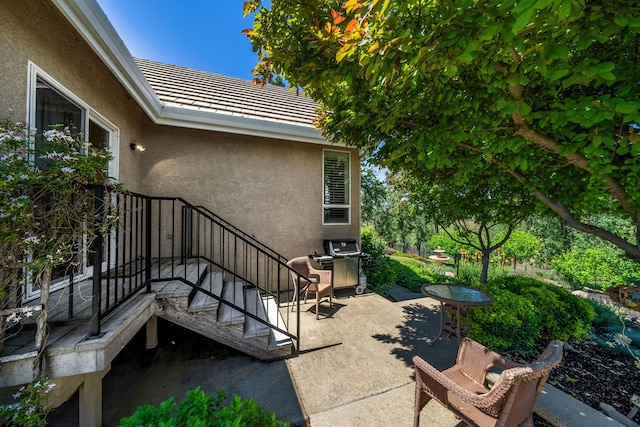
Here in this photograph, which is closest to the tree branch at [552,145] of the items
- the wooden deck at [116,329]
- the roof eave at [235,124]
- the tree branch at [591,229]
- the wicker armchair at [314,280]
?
the tree branch at [591,229]

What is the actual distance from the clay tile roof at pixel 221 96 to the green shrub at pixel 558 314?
605 cm

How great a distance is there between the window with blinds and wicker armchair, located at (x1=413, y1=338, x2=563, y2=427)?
14.1 ft

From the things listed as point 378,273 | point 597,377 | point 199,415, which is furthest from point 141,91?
point 597,377

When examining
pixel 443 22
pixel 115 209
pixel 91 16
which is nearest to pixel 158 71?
pixel 91 16

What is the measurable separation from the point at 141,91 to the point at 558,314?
26.7 ft

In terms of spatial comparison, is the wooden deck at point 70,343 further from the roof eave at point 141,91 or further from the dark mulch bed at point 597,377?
the dark mulch bed at point 597,377

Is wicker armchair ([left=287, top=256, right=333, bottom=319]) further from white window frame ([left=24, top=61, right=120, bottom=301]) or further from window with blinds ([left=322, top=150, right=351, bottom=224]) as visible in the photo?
white window frame ([left=24, top=61, right=120, bottom=301])

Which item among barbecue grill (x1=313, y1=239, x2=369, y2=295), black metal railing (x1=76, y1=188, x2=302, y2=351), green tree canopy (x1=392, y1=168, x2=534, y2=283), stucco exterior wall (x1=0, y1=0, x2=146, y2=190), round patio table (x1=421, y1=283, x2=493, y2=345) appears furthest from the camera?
barbecue grill (x1=313, y1=239, x2=369, y2=295)

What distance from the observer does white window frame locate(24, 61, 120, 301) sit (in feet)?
7.45

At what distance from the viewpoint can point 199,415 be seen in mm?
1489

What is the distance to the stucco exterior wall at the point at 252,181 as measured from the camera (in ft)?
16.3

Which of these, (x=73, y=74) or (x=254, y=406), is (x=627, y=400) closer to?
(x=254, y=406)

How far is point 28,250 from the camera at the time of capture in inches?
62.8

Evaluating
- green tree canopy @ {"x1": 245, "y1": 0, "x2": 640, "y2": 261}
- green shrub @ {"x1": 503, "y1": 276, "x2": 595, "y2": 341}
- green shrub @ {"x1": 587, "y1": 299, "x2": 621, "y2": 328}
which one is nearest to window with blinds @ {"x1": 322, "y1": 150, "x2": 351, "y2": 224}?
green tree canopy @ {"x1": 245, "y1": 0, "x2": 640, "y2": 261}
